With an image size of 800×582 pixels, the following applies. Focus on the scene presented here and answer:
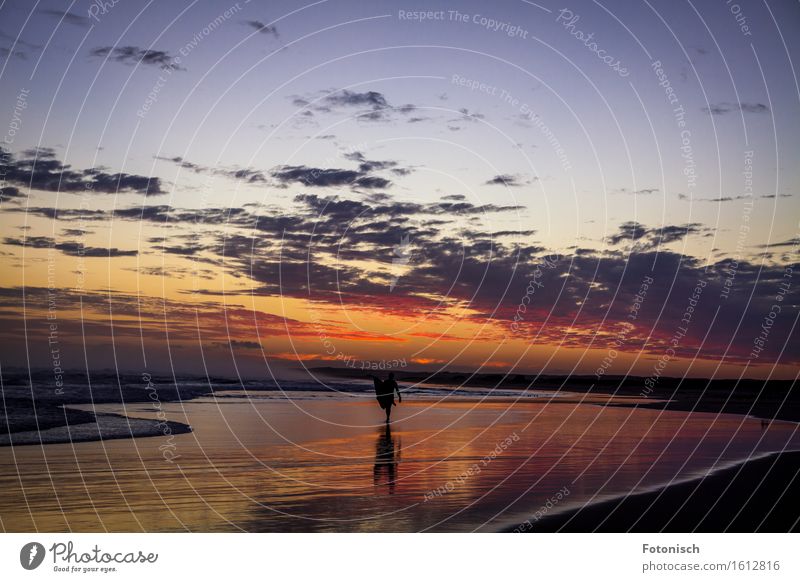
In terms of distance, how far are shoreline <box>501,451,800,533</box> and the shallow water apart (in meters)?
0.62

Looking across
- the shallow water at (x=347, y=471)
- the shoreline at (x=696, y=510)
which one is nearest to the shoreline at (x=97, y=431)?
the shallow water at (x=347, y=471)

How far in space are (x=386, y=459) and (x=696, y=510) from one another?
8691 mm

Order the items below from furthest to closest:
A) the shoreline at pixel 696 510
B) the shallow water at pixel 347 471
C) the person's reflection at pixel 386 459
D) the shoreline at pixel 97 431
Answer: the shoreline at pixel 97 431, the person's reflection at pixel 386 459, the shoreline at pixel 696 510, the shallow water at pixel 347 471

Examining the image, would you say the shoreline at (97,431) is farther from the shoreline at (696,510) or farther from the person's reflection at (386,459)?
the shoreline at (696,510)

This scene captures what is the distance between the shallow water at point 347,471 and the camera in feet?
50.1

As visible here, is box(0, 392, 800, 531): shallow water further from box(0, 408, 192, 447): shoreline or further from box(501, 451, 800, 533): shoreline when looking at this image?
box(0, 408, 192, 447): shoreline

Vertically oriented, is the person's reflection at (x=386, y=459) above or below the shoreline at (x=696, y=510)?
above

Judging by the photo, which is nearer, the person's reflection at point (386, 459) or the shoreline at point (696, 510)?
the shoreline at point (696, 510)

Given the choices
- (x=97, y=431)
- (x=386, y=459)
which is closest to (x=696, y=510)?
(x=386, y=459)

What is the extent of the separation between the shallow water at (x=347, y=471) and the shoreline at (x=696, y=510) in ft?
2.03

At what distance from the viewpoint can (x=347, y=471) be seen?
66.5ft

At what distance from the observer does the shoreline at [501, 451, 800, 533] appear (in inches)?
611
